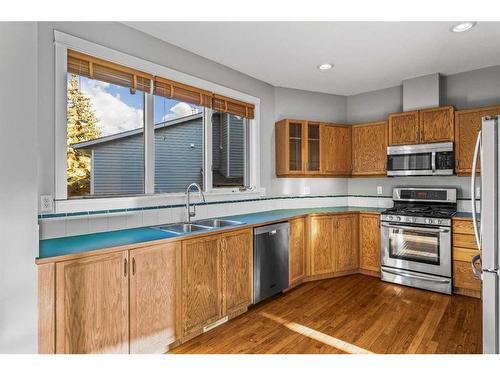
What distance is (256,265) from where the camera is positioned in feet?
9.73

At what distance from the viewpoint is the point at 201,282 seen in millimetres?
2426

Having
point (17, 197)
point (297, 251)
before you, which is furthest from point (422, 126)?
point (17, 197)

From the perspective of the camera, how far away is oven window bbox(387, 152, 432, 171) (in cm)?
362

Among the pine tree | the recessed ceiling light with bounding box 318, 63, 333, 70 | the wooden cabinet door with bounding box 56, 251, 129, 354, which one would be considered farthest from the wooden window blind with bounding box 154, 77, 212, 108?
the wooden cabinet door with bounding box 56, 251, 129, 354

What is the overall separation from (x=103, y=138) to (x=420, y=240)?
11.6ft

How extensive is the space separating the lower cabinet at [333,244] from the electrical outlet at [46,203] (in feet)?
9.06

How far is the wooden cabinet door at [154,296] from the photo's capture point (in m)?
2.02

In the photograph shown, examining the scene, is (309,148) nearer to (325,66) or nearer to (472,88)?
(325,66)

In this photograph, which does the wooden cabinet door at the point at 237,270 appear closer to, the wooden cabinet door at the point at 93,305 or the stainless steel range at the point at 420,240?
the wooden cabinet door at the point at 93,305

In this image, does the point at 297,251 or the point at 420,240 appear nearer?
the point at 420,240

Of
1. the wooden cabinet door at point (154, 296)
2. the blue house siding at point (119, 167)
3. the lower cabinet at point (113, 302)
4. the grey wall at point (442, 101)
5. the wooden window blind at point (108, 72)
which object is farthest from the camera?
the grey wall at point (442, 101)

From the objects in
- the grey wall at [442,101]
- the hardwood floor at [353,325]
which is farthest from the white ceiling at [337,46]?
the hardwood floor at [353,325]

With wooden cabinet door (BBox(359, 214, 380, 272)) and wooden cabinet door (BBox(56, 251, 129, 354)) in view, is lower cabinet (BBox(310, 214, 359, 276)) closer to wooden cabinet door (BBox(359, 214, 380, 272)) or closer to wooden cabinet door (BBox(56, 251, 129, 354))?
wooden cabinet door (BBox(359, 214, 380, 272))

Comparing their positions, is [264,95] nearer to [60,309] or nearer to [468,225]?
[468,225]
